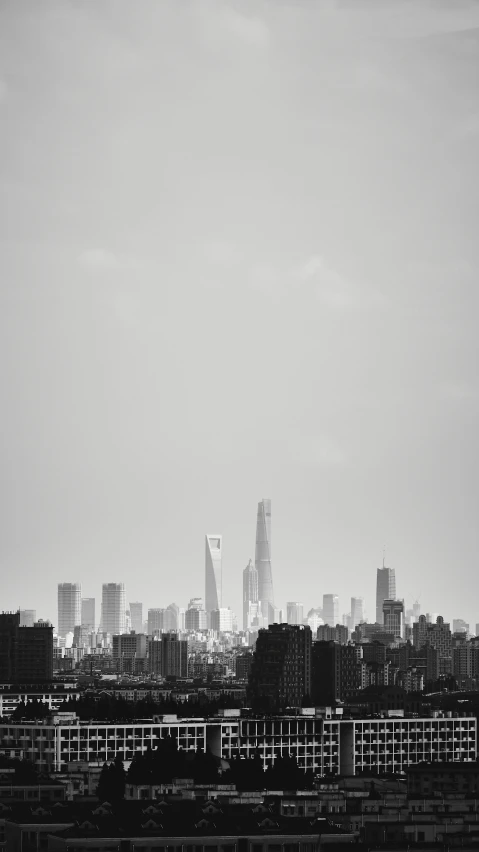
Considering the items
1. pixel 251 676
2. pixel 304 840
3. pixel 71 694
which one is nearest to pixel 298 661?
pixel 251 676

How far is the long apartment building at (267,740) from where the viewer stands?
11062 centimetres

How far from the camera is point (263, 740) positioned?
114750 millimetres

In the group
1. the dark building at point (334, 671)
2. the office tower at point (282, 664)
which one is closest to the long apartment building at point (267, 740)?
the office tower at point (282, 664)

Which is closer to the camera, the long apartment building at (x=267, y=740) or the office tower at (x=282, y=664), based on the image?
the long apartment building at (x=267, y=740)

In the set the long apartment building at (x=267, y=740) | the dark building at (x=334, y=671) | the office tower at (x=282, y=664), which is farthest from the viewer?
the dark building at (x=334, y=671)

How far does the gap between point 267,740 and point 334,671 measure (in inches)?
2909

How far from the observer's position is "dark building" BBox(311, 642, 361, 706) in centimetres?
18262

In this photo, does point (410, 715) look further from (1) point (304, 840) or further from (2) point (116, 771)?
(1) point (304, 840)

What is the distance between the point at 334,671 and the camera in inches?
7416

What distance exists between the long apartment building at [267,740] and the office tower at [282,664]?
5137 centimetres

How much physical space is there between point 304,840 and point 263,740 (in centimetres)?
4782

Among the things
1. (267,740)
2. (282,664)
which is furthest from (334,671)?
(267,740)

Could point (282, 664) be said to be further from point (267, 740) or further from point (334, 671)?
point (267, 740)

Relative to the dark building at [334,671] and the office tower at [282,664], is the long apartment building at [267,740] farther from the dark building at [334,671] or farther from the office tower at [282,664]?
the dark building at [334,671]
